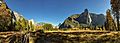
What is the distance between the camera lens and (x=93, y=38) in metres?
27.6

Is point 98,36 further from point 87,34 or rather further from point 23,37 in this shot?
point 23,37

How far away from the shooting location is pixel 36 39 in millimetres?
28359

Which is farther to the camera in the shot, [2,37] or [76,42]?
[2,37]

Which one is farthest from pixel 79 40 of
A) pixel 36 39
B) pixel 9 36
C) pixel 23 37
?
pixel 9 36

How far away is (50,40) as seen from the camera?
2777cm

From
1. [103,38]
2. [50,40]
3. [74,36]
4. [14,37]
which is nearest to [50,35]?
[50,40]

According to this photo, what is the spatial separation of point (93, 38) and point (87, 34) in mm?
1276

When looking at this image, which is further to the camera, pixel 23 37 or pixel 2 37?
pixel 2 37

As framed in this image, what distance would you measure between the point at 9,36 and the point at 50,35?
635cm

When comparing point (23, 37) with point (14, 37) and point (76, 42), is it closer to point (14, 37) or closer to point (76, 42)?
point (14, 37)

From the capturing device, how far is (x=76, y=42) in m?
27.7

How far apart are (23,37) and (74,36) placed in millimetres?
7476

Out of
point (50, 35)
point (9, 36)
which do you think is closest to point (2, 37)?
point (9, 36)

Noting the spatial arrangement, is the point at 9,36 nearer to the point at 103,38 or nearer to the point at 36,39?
the point at 36,39
